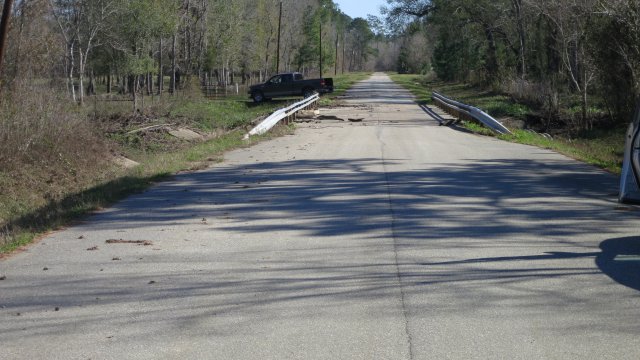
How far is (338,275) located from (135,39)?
40.2m

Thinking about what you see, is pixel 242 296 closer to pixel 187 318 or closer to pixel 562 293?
pixel 187 318

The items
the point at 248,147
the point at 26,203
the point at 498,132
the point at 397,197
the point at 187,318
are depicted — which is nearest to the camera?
the point at 187,318

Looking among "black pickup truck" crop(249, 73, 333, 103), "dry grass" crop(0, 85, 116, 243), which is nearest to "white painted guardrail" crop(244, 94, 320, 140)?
"dry grass" crop(0, 85, 116, 243)

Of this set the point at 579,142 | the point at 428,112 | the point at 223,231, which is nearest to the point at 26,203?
the point at 223,231

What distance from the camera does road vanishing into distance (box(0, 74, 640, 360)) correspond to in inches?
217

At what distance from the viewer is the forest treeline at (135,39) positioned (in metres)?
20.6

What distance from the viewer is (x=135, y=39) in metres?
44.9

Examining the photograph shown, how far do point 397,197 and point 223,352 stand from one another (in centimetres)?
683

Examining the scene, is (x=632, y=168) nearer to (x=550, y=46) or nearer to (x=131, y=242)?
(x=131, y=242)

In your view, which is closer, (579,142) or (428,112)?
(579,142)

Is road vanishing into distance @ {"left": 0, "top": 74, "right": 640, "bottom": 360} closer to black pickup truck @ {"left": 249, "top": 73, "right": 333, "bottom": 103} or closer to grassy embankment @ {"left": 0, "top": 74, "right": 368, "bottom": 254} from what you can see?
grassy embankment @ {"left": 0, "top": 74, "right": 368, "bottom": 254}

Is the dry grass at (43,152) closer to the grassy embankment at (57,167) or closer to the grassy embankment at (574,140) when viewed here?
the grassy embankment at (57,167)

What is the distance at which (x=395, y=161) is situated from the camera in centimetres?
1658

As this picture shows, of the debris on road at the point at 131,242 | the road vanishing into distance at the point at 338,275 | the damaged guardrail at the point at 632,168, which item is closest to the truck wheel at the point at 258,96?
the road vanishing into distance at the point at 338,275
